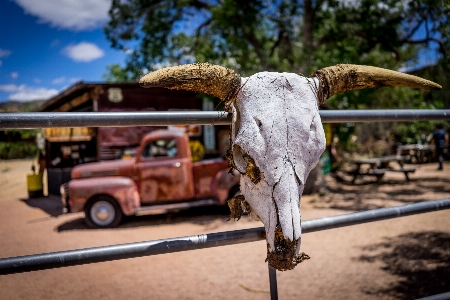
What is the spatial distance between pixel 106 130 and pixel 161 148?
4294 mm

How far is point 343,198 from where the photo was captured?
31.3 feet

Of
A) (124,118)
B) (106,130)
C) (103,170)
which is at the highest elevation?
(106,130)

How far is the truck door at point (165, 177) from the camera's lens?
7.49 meters

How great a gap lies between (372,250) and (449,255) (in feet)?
3.15

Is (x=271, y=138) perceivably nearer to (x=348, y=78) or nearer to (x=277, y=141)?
(x=277, y=141)

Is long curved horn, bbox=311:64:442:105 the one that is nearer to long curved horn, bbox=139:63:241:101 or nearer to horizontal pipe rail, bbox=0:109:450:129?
horizontal pipe rail, bbox=0:109:450:129

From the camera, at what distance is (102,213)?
7.21 meters

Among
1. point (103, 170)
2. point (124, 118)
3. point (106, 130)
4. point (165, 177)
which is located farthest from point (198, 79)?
point (106, 130)

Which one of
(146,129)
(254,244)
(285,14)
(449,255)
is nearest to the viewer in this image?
(449,255)

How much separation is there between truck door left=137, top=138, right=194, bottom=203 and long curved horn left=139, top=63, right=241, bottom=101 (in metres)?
6.32

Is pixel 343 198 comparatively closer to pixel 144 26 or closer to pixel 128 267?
pixel 128 267

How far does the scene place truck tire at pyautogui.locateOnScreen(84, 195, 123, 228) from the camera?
23.6 ft

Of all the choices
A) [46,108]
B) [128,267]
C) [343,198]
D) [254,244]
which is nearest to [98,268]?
[128,267]

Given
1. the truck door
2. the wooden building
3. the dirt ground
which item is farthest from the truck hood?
the wooden building
